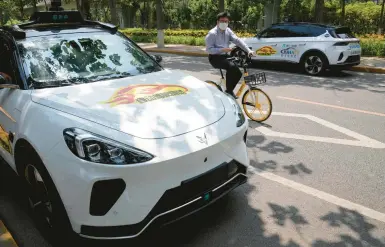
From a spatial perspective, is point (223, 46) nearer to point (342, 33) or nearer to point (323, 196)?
point (323, 196)

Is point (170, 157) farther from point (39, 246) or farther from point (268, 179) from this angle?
point (268, 179)

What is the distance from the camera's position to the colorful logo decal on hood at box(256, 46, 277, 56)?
1208 cm

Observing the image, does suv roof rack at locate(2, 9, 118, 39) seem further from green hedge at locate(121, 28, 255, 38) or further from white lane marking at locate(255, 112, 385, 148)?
green hedge at locate(121, 28, 255, 38)

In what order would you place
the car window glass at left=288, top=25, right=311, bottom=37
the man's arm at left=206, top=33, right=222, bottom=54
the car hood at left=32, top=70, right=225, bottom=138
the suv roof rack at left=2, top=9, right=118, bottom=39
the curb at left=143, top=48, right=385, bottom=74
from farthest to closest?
the curb at left=143, top=48, right=385, bottom=74 → the car window glass at left=288, top=25, right=311, bottom=37 → the man's arm at left=206, top=33, right=222, bottom=54 → the suv roof rack at left=2, top=9, right=118, bottom=39 → the car hood at left=32, top=70, right=225, bottom=138

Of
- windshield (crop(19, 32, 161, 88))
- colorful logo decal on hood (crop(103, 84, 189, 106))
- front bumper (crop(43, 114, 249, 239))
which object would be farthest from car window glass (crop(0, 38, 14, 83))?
front bumper (crop(43, 114, 249, 239))

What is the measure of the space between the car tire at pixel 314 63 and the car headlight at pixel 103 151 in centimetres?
950

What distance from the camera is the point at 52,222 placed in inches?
114

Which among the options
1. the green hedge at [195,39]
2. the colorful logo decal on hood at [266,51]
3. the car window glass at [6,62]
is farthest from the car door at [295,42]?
the car window glass at [6,62]

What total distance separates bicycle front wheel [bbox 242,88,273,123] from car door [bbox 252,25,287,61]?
20.3ft

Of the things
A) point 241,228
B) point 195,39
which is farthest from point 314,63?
point 195,39

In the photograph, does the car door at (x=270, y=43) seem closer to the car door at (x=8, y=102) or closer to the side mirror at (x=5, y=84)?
the car door at (x=8, y=102)

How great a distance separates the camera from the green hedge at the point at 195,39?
1400 centimetres

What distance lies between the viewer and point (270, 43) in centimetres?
1209

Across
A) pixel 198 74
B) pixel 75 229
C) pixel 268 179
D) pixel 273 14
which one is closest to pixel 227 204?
pixel 268 179
